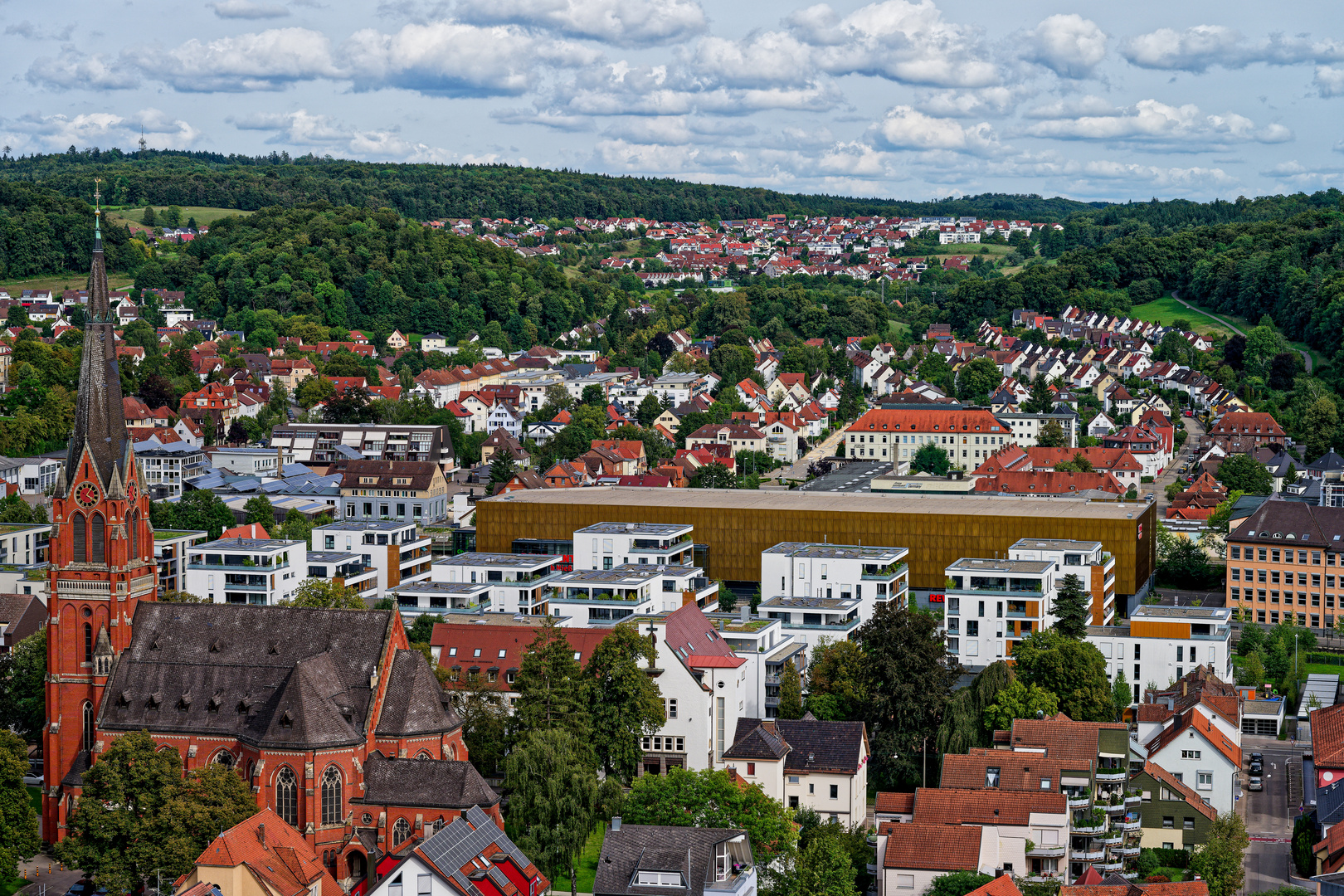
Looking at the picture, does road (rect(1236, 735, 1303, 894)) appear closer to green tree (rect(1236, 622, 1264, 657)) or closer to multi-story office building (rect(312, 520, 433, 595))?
green tree (rect(1236, 622, 1264, 657))

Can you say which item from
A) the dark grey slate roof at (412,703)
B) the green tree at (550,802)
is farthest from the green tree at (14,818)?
the green tree at (550,802)

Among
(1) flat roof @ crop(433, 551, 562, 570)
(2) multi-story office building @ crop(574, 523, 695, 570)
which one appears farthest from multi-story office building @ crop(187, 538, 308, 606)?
(2) multi-story office building @ crop(574, 523, 695, 570)

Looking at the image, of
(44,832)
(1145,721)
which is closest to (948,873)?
(1145,721)

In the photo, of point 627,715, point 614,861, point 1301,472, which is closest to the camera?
point 614,861

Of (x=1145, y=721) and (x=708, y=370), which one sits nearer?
(x=1145, y=721)

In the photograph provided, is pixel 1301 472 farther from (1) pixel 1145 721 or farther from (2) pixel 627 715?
(2) pixel 627 715

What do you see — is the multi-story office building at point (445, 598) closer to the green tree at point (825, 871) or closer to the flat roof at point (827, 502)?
the flat roof at point (827, 502)
